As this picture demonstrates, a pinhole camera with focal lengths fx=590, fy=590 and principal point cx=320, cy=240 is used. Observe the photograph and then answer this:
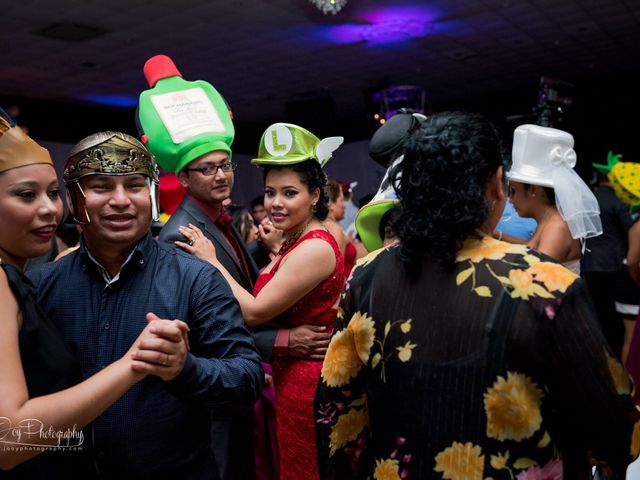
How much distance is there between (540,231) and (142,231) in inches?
73.5

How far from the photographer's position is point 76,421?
1.08 metres

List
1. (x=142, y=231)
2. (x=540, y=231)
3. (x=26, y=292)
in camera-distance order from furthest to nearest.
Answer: (x=540, y=231)
(x=142, y=231)
(x=26, y=292)

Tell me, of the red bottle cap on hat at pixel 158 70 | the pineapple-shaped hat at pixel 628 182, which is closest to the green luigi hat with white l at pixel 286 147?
the red bottle cap on hat at pixel 158 70

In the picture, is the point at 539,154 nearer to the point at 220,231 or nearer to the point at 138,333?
the point at 220,231

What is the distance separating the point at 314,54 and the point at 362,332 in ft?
24.3

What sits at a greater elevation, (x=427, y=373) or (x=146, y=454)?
(x=427, y=373)

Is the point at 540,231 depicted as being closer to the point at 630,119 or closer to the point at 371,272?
the point at 371,272

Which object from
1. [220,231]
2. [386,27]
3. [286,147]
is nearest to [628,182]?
[286,147]

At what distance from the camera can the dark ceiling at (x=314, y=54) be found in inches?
256

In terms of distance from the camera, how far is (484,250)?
1.21m

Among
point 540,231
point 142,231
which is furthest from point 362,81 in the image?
point 142,231

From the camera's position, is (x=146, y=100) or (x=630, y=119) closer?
(x=146, y=100)
